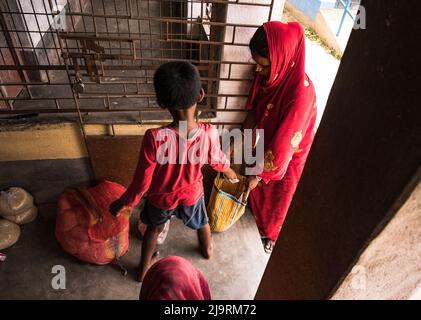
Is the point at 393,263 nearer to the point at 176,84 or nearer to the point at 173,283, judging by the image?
the point at 173,283

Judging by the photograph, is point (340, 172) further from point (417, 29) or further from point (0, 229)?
point (0, 229)

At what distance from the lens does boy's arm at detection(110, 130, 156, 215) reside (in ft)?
6.07

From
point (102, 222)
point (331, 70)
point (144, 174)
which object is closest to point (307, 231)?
point (144, 174)

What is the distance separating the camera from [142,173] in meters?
1.97

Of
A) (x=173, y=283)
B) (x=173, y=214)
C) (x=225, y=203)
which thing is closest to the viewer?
(x=173, y=283)

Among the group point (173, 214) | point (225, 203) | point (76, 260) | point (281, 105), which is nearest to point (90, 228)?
point (76, 260)

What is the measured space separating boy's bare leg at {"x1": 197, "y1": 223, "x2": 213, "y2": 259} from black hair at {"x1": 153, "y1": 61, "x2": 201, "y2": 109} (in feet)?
4.06

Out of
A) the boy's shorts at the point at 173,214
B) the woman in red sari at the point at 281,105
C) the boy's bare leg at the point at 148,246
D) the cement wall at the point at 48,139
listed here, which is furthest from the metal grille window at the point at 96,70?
the boy's bare leg at the point at 148,246

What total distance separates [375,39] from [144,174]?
1540mm

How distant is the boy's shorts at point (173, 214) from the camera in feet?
7.40

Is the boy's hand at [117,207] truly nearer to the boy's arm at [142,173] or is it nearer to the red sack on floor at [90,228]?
the boy's arm at [142,173]

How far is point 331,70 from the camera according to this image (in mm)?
5770

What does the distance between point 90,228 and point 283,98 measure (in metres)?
1.74

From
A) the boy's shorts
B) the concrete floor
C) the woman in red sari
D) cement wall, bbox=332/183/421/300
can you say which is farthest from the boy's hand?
cement wall, bbox=332/183/421/300
